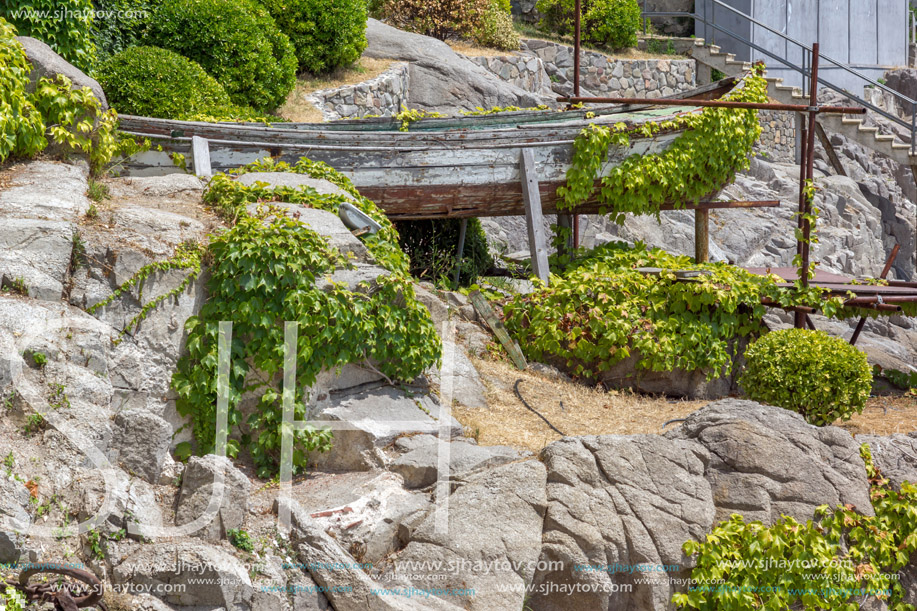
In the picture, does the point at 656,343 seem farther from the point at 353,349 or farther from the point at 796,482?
the point at 353,349

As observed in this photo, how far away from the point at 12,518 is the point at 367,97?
12129mm

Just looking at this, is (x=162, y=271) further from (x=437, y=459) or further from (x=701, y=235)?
(x=701, y=235)

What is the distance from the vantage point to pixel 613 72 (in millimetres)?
21875

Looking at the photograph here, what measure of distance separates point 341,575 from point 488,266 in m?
8.29

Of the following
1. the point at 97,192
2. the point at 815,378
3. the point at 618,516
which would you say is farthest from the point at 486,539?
the point at 97,192

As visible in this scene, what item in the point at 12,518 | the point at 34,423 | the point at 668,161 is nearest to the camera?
the point at 12,518

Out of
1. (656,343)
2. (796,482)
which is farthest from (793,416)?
(656,343)

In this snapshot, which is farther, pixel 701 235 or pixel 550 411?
pixel 701 235

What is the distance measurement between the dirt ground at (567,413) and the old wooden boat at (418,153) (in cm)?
220

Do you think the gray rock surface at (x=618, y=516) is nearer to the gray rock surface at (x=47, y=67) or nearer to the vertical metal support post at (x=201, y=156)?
the vertical metal support post at (x=201, y=156)

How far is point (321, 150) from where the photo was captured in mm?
9688

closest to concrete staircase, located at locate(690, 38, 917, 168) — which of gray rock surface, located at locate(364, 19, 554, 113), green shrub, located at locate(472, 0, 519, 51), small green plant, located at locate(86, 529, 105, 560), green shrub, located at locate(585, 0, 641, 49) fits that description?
gray rock surface, located at locate(364, 19, 554, 113)

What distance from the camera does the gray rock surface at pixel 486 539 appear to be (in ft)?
19.0

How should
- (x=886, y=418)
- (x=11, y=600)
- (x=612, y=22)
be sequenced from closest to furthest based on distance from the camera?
(x=11, y=600)
(x=886, y=418)
(x=612, y=22)
